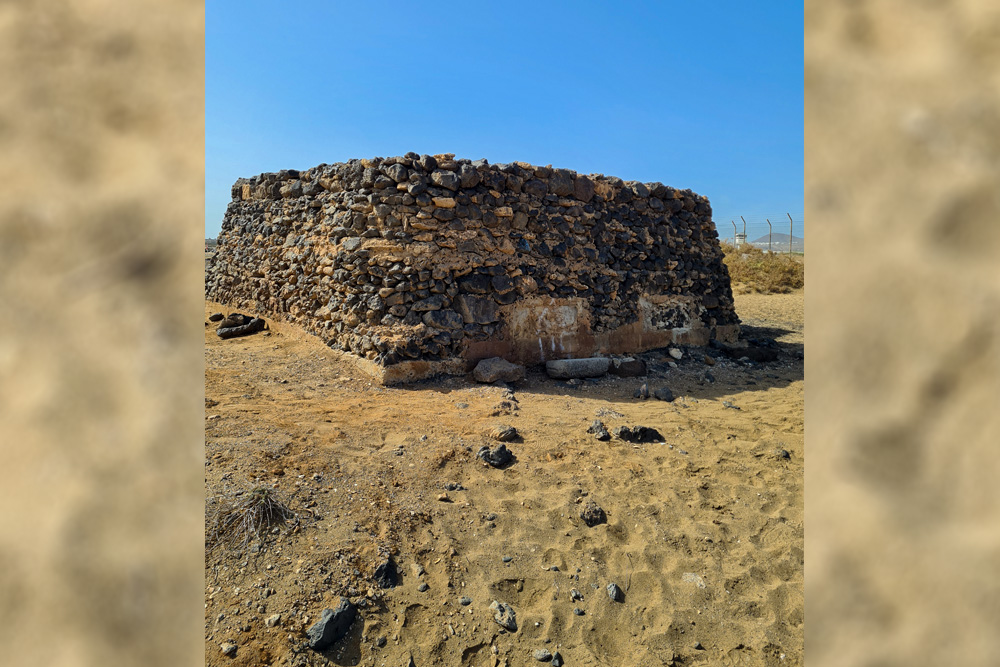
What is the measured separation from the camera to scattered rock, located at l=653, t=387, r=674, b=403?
5.11 m

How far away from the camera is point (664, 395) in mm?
5129

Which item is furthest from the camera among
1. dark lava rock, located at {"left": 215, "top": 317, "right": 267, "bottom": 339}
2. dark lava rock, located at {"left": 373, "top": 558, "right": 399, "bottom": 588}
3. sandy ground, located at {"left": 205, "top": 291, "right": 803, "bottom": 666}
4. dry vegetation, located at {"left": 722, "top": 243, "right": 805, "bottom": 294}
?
dry vegetation, located at {"left": 722, "top": 243, "right": 805, "bottom": 294}

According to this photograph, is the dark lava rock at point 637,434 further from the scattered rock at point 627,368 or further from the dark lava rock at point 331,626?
the dark lava rock at point 331,626

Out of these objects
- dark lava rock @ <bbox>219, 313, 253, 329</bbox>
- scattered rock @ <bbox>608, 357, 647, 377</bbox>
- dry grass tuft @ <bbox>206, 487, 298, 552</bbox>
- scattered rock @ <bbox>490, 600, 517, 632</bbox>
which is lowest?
scattered rock @ <bbox>490, 600, 517, 632</bbox>

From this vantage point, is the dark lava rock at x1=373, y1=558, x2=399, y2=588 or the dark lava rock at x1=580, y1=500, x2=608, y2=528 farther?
the dark lava rock at x1=580, y1=500, x2=608, y2=528

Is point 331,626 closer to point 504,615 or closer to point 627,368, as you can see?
point 504,615

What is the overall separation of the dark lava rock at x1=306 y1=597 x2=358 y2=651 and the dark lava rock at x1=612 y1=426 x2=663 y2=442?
2.43 meters

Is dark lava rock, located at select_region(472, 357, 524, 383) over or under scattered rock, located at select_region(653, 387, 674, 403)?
over

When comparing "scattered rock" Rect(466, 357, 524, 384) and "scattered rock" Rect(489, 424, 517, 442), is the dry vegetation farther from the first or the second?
"scattered rock" Rect(489, 424, 517, 442)

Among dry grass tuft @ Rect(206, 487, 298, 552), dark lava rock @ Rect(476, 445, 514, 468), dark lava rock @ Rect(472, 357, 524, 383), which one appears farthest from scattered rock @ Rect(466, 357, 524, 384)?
dry grass tuft @ Rect(206, 487, 298, 552)

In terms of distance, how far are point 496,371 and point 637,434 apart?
182 centimetres
